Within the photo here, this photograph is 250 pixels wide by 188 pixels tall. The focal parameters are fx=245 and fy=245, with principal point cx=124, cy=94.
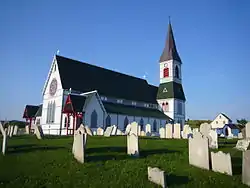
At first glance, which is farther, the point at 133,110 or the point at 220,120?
the point at 220,120

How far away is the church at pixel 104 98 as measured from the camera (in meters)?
36.8

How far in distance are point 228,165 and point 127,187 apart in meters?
4.47

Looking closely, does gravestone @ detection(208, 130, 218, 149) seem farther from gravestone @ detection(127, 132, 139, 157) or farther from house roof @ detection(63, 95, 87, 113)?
house roof @ detection(63, 95, 87, 113)

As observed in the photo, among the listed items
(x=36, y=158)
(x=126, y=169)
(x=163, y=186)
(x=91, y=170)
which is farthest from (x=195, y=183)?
(x=36, y=158)

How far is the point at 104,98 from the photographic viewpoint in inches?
1766

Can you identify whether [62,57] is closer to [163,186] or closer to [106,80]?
[106,80]

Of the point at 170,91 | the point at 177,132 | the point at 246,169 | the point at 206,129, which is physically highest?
the point at 170,91

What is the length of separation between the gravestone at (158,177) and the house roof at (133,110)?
3161 centimetres

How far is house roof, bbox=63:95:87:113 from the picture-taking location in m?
34.9

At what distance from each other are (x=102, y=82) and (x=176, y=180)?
39.1 metres

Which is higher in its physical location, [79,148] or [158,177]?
[79,148]

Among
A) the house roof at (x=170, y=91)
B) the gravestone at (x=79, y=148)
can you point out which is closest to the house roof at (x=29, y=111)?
the house roof at (x=170, y=91)

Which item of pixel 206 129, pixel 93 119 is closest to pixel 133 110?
Result: pixel 93 119

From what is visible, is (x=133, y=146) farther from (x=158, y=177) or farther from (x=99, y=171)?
(x=158, y=177)
